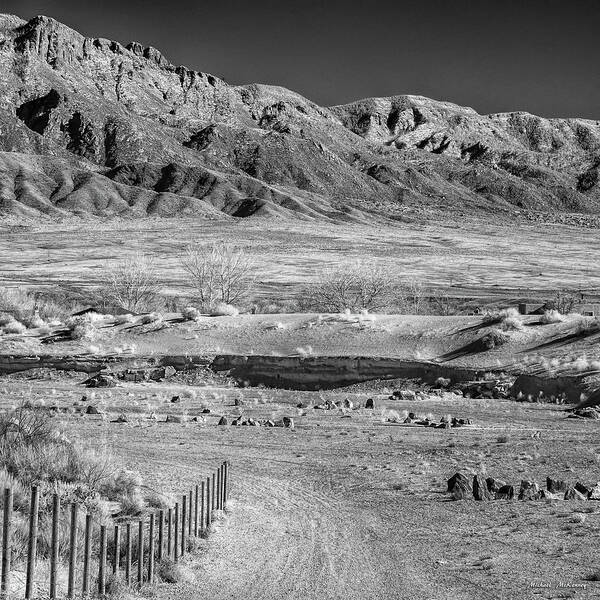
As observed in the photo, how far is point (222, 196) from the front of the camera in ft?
601

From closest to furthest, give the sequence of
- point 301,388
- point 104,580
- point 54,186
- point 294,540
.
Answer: point 104,580, point 294,540, point 301,388, point 54,186

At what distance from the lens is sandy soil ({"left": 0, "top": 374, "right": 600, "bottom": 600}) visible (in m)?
8.81

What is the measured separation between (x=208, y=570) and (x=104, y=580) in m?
1.68

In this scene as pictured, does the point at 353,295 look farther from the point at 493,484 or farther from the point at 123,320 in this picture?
the point at 493,484

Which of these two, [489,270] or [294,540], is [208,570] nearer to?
[294,540]

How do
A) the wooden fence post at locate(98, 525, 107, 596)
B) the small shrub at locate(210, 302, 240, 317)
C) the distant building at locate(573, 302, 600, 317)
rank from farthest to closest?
the distant building at locate(573, 302, 600, 317), the small shrub at locate(210, 302, 240, 317), the wooden fence post at locate(98, 525, 107, 596)

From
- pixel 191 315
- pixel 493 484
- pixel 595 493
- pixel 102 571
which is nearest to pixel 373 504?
pixel 493 484

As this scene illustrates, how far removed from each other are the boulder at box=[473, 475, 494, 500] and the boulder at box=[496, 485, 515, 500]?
105mm

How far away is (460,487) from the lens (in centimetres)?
1266

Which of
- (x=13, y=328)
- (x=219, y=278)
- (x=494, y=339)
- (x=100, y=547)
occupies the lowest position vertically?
(x=100, y=547)

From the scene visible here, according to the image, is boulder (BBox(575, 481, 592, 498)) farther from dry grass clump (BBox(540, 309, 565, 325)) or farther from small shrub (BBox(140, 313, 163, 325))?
small shrub (BBox(140, 313, 163, 325))

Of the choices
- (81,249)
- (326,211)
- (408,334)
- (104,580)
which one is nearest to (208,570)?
(104,580)

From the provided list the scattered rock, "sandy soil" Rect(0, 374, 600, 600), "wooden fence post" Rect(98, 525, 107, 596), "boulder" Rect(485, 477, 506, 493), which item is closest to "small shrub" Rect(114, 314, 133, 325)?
the scattered rock

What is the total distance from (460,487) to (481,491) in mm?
346
